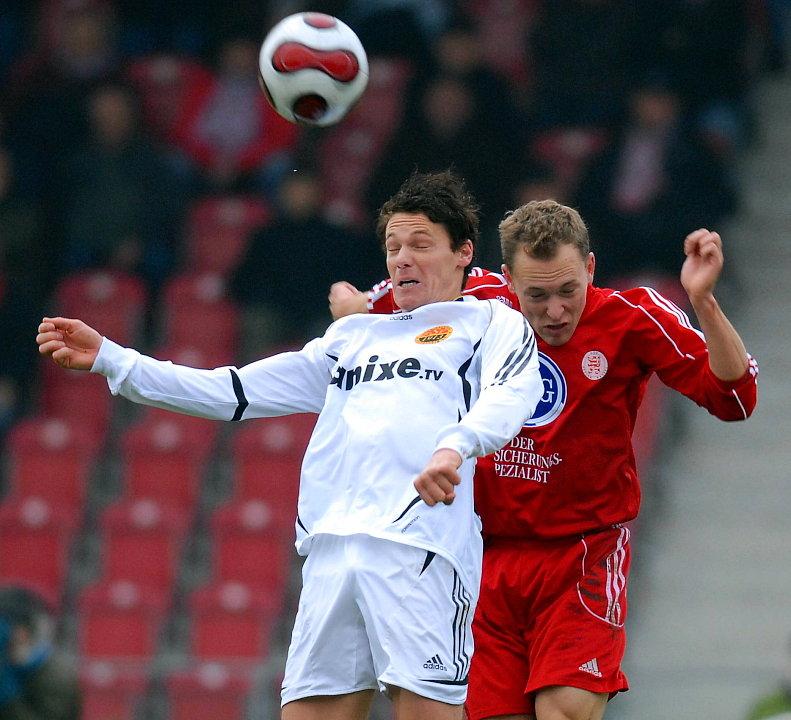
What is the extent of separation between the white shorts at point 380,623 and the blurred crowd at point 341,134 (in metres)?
4.91

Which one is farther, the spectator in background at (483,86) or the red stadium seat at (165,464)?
the red stadium seat at (165,464)

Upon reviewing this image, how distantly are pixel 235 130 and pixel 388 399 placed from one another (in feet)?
22.0

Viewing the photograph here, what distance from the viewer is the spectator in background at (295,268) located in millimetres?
9289

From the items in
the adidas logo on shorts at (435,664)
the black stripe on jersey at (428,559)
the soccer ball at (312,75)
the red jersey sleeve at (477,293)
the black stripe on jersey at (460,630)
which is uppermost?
the soccer ball at (312,75)

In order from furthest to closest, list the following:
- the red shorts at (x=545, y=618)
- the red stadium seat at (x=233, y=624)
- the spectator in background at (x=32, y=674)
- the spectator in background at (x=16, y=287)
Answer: the spectator in background at (x=16, y=287) → the red stadium seat at (x=233, y=624) → the spectator in background at (x=32, y=674) → the red shorts at (x=545, y=618)

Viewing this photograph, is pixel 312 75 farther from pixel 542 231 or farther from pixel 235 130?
pixel 235 130

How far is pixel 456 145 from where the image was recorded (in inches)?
365

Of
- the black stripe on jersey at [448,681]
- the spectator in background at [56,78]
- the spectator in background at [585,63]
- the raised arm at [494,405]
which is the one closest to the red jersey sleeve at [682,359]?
the raised arm at [494,405]

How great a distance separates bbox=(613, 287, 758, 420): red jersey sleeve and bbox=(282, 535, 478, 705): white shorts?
2.87 feet

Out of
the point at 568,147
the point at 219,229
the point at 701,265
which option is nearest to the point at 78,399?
the point at 219,229

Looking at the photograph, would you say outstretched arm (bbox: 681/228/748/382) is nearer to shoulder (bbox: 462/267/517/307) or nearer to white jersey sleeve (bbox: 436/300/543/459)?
white jersey sleeve (bbox: 436/300/543/459)

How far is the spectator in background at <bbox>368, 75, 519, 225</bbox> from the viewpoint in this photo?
920 cm

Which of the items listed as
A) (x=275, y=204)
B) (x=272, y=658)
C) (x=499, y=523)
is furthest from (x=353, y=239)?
(x=499, y=523)

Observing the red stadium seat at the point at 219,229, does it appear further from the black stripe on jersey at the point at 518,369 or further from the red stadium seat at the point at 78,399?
the black stripe on jersey at the point at 518,369
